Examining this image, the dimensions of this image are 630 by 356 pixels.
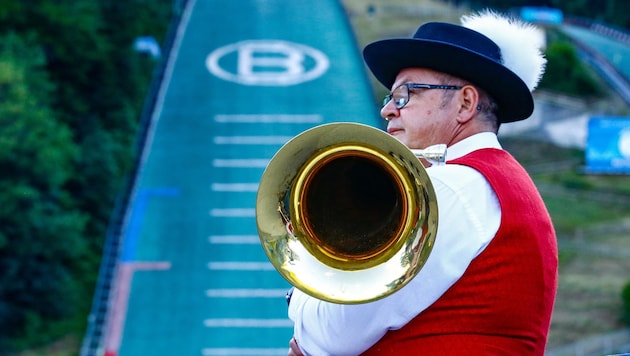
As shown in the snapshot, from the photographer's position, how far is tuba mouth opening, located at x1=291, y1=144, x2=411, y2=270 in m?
2.39

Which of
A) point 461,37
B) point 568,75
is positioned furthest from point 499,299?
point 568,75

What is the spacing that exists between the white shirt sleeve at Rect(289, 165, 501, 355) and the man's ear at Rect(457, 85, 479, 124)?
25 cm

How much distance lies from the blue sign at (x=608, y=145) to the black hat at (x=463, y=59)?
25.6 m

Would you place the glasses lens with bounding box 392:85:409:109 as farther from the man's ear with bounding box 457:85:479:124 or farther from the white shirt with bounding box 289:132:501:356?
the white shirt with bounding box 289:132:501:356

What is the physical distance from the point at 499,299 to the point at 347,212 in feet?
1.30

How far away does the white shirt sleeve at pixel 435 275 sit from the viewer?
243cm

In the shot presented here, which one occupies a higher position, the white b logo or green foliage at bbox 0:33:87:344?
green foliage at bbox 0:33:87:344

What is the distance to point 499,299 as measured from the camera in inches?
97.1

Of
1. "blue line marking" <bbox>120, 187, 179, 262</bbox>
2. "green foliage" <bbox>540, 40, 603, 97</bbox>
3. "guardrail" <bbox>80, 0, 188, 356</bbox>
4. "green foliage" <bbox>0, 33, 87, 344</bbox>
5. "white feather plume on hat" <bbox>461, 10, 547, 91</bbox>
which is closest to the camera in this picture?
"white feather plume on hat" <bbox>461, 10, 547, 91</bbox>

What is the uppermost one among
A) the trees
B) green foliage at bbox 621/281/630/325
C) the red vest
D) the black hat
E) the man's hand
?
the black hat

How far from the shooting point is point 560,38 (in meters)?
38.6

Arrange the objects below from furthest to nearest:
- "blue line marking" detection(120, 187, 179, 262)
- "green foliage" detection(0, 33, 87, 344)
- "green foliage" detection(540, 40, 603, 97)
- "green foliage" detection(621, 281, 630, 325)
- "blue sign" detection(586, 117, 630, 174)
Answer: "green foliage" detection(540, 40, 603, 97) → "blue sign" detection(586, 117, 630, 174) → "blue line marking" detection(120, 187, 179, 262) → "green foliage" detection(0, 33, 87, 344) → "green foliage" detection(621, 281, 630, 325)

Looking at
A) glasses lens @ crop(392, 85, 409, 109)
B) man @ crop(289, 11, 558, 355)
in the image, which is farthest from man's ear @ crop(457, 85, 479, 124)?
glasses lens @ crop(392, 85, 409, 109)

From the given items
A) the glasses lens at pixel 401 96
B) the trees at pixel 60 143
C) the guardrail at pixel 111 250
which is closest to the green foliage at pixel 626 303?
the guardrail at pixel 111 250
